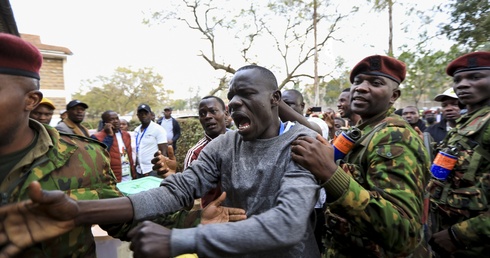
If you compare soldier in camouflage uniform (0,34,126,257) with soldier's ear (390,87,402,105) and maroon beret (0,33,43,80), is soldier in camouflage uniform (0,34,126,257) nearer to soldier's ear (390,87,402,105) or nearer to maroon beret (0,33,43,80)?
maroon beret (0,33,43,80)

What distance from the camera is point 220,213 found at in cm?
180

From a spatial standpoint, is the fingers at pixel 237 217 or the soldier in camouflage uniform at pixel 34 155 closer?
the soldier in camouflage uniform at pixel 34 155

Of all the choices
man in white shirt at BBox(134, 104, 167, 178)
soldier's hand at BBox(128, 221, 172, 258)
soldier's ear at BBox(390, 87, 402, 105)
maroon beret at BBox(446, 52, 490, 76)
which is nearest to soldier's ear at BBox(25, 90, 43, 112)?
soldier's hand at BBox(128, 221, 172, 258)

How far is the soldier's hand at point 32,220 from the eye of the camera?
1.33 m

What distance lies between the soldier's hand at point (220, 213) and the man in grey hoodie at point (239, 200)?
0.18 ft

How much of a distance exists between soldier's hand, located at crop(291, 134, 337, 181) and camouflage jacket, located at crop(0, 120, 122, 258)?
3.78ft

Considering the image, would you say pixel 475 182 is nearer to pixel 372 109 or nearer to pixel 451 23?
pixel 372 109

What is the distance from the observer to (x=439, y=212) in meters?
2.76

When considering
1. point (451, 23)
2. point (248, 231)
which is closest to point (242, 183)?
point (248, 231)

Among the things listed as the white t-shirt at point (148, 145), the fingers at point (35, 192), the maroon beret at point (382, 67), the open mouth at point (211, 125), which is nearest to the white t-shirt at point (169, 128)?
the white t-shirt at point (148, 145)

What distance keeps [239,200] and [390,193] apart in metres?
0.80

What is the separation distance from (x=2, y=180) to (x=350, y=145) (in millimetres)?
1975

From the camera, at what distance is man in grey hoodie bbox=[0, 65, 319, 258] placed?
1.27 m

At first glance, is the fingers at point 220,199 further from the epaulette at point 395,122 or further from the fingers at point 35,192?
the epaulette at point 395,122
